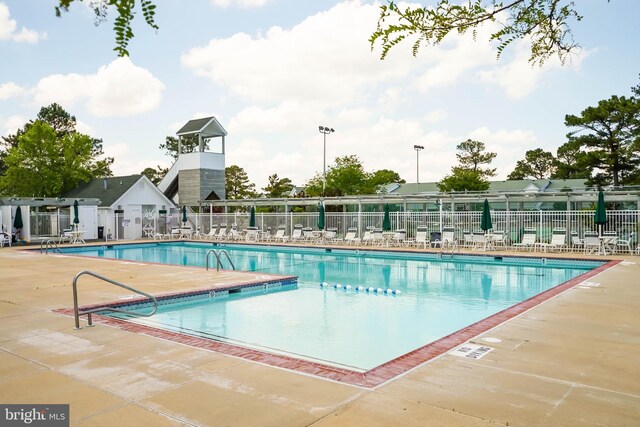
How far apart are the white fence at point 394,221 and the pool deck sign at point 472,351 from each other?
15516mm

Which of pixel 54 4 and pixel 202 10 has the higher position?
pixel 202 10

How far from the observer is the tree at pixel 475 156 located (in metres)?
61.0

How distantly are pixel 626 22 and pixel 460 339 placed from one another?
4.82 meters

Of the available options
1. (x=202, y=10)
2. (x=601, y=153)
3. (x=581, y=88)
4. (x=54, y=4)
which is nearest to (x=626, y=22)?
(x=581, y=88)

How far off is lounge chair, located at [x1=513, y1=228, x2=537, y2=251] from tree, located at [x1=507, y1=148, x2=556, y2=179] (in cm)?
4296

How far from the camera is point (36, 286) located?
1092 cm

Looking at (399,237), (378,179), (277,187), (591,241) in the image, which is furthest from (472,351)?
(378,179)

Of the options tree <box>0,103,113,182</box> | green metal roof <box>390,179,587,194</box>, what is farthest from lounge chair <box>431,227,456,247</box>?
tree <box>0,103,113,182</box>

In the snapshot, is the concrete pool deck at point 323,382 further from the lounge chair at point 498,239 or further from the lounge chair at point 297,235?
the lounge chair at point 297,235

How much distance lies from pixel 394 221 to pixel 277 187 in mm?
26753

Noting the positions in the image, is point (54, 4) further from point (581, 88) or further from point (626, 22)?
point (581, 88)

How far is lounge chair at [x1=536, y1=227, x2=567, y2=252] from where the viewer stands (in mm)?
18922

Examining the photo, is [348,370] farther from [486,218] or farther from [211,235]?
[211,235]

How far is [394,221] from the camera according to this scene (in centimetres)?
2511
